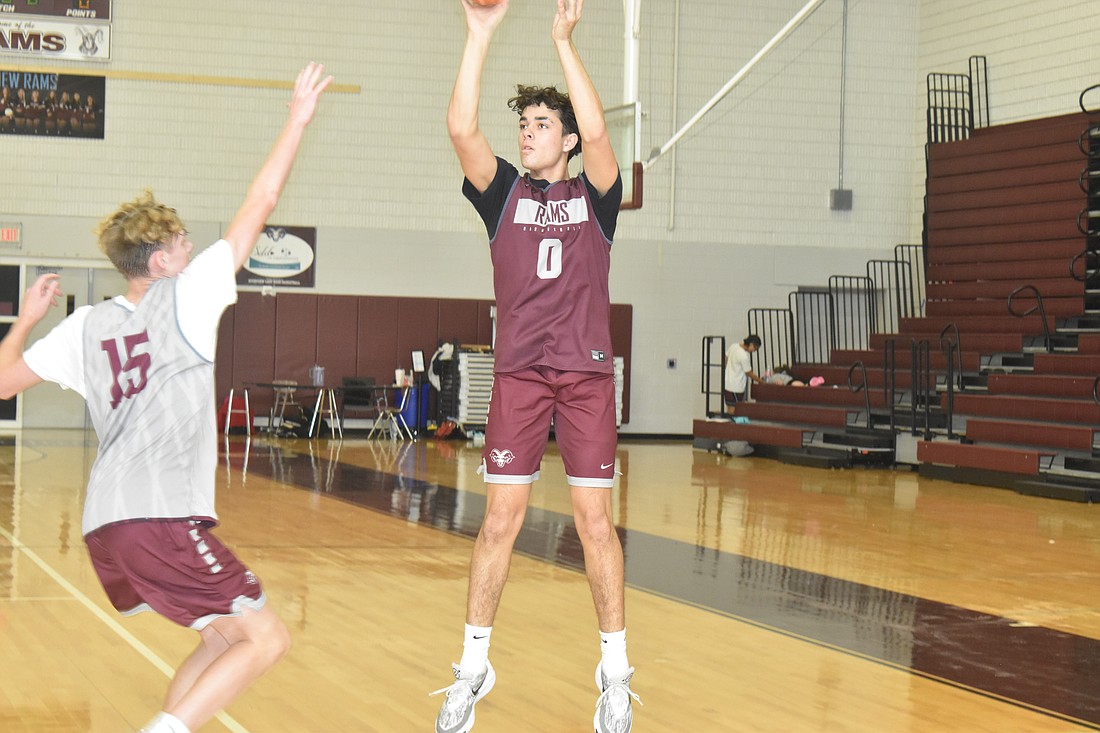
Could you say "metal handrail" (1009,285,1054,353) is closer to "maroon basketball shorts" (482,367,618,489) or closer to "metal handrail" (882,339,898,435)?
"metal handrail" (882,339,898,435)

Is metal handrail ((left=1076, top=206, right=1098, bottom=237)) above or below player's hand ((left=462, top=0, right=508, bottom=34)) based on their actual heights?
above

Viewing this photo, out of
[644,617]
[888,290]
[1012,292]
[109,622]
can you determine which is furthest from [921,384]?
[109,622]

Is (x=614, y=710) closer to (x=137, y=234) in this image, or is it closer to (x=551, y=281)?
(x=551, y=281)

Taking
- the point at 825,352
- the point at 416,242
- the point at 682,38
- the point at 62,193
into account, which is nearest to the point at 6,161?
the point at 62,193

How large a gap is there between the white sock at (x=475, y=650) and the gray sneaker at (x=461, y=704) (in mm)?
22

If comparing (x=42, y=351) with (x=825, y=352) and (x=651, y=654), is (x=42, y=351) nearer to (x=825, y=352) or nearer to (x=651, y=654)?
(x=651, y=654)

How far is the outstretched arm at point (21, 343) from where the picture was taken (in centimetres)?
301

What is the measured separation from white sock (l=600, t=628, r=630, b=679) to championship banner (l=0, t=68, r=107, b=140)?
16228 mm

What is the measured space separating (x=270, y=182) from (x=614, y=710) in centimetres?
181

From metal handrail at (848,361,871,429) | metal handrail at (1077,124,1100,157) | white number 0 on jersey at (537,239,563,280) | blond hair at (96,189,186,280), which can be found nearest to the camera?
blond hair at (96,189,186,280)

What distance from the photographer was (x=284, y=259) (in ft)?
62.1

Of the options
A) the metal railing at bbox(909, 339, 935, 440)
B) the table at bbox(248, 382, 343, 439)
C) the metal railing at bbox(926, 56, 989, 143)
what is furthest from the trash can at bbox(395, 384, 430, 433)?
the metal railing at bbox(926, 56, 989, 143)

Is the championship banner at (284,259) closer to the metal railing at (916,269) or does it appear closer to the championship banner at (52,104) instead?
the championship banner at (52,104)

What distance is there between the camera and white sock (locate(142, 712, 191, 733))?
2.84 m
